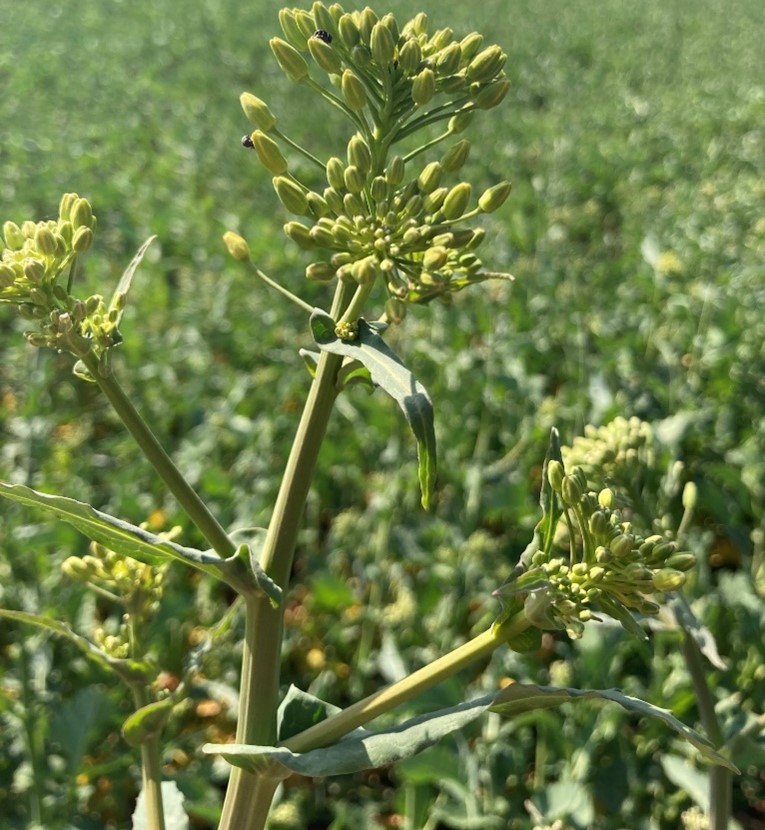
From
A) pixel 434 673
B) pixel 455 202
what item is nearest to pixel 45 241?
pixel 455 202

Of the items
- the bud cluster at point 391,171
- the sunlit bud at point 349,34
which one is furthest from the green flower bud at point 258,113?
the sunlit bud at point 349,34

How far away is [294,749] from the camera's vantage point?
817 millimetres

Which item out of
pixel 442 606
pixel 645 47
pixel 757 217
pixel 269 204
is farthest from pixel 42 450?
pixel 645 47

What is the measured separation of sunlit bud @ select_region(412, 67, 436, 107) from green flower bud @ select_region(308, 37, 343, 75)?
11 centimetres

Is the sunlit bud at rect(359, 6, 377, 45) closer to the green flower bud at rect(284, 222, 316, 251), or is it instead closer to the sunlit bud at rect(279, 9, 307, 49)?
the sunlit bud at rect(279, 9, 307, 49)

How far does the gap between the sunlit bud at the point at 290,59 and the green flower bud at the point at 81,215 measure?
0.27m

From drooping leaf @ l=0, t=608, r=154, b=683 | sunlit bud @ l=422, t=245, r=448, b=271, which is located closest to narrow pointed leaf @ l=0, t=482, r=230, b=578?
drooping leaf @ l=0, t=608, r=154, b=683

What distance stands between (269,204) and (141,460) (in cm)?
419

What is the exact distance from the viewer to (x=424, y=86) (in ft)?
2.69

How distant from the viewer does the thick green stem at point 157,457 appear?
788mm

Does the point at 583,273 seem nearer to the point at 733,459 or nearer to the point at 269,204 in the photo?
the point at 733,459

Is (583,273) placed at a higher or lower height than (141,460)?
higher

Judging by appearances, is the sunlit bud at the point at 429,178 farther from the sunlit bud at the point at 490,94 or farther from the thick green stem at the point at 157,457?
the thick green stem at the point at 157,457

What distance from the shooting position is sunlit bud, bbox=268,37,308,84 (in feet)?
3.10
